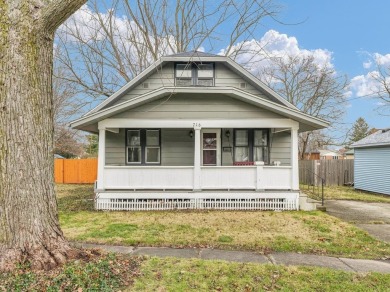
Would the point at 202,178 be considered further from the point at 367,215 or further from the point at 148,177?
the point at 367,215

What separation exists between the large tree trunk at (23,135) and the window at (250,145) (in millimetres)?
8571

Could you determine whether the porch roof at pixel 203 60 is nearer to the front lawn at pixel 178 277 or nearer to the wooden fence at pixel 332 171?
the front lawn at pixel 178 277

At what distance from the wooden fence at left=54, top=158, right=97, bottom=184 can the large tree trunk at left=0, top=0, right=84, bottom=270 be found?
18830 millimetres

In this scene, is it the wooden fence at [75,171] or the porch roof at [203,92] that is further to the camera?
the wooden fence at [75,171]

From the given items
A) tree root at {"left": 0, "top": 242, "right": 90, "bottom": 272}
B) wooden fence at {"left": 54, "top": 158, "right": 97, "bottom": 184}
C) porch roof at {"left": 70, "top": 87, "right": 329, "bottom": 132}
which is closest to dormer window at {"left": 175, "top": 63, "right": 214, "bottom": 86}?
porch roof at {"left": 70, "top": 87, "right": 329, "bottom": 132}

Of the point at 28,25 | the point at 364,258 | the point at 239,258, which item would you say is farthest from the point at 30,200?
the point at 364,258

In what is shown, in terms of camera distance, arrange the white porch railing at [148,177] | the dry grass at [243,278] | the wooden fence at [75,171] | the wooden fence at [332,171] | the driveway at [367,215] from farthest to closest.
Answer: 1. the wooden fence at [75,171]
2. the wooden fence at [332,171]
3. the white porch railing at [148,177]
4. the driveway at [367,215]
5. the dry grass at [243,278]

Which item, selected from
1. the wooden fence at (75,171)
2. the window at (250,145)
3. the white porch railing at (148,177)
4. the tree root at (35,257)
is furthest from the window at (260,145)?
the wooden fence at (75,171)

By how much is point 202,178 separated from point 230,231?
3.17 metres

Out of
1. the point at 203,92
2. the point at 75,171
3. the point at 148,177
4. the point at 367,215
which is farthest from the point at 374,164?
→ the point at 75,171

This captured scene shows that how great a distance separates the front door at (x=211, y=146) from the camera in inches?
458

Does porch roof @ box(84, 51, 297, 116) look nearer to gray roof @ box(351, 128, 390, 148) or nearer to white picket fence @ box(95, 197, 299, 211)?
white picket fence @ box(95, 197, 299, 211)

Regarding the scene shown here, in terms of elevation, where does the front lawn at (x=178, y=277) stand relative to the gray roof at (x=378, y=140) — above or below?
below

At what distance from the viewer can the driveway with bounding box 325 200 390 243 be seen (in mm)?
7701
